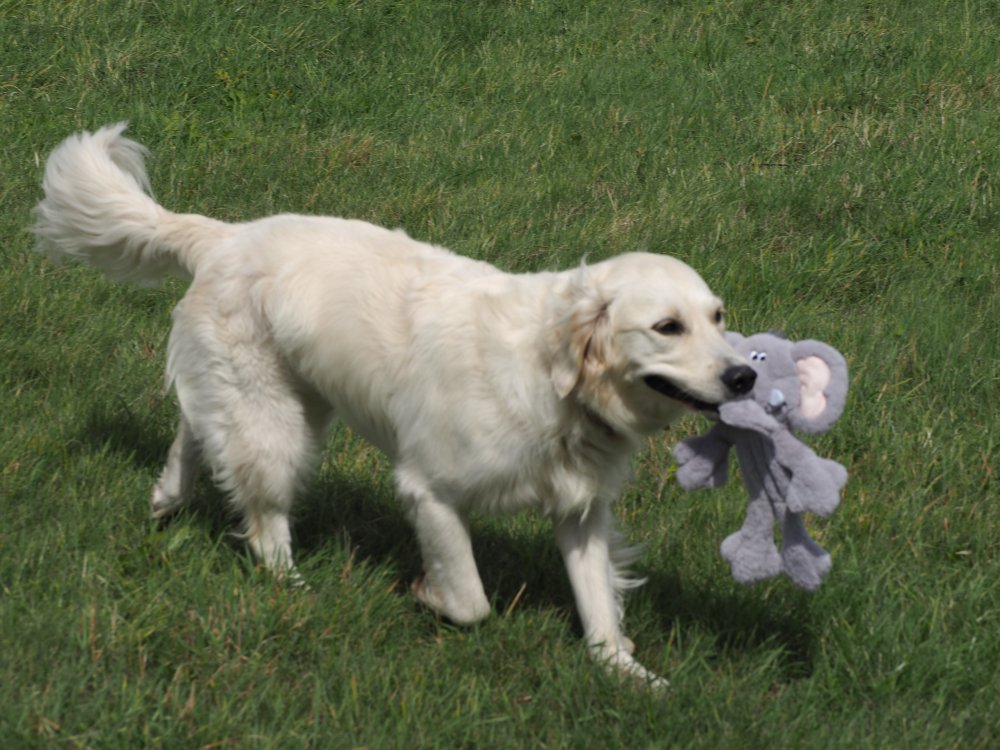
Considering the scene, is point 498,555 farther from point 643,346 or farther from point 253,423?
point 643,346

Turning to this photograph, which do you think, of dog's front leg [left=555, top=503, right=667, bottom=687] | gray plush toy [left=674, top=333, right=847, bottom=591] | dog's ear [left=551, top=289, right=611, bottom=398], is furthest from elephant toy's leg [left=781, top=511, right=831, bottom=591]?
dog's ear [left=551, top=289, right=611, bottom=398]

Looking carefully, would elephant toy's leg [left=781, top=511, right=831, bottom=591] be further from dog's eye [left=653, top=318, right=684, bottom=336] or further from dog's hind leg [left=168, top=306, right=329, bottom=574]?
dog's hind leg [left=168, top=306, right=329, bottom=574]

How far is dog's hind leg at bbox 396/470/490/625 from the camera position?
4230 millimetres

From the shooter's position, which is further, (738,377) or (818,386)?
(818,386)

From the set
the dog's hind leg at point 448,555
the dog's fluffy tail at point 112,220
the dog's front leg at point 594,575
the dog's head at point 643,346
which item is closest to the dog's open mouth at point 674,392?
the dog's head at point 643,346

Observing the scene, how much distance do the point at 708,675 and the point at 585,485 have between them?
2.11ft

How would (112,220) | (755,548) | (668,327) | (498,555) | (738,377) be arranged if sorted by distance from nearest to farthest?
(738,377)
(668,327)
(755,548)
(498,555)
(112,220)

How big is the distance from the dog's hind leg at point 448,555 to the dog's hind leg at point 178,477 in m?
1.00

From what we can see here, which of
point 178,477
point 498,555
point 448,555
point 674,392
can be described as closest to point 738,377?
point 674,392

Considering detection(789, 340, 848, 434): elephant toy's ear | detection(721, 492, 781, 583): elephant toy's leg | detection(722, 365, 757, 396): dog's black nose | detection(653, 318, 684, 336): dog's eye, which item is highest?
detection(653, 318, 684, 336): dog's eye

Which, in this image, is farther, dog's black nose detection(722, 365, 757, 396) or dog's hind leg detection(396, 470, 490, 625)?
dog's hind leg detection(396, 470, 490, 625)

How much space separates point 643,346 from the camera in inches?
153

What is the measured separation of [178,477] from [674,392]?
6.17 feet

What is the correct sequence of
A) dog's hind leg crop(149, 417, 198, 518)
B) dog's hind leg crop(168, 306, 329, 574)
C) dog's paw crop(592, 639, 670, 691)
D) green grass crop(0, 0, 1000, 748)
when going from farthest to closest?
1. dog's hind leg crop(149, 417, 198, 518)
2. dog's hind leg crop(168, 306, 329, 574)
3. dog's paw crop(592, 639, 670, 691)
4. green grass crop(0, 0, 1000, 748)
